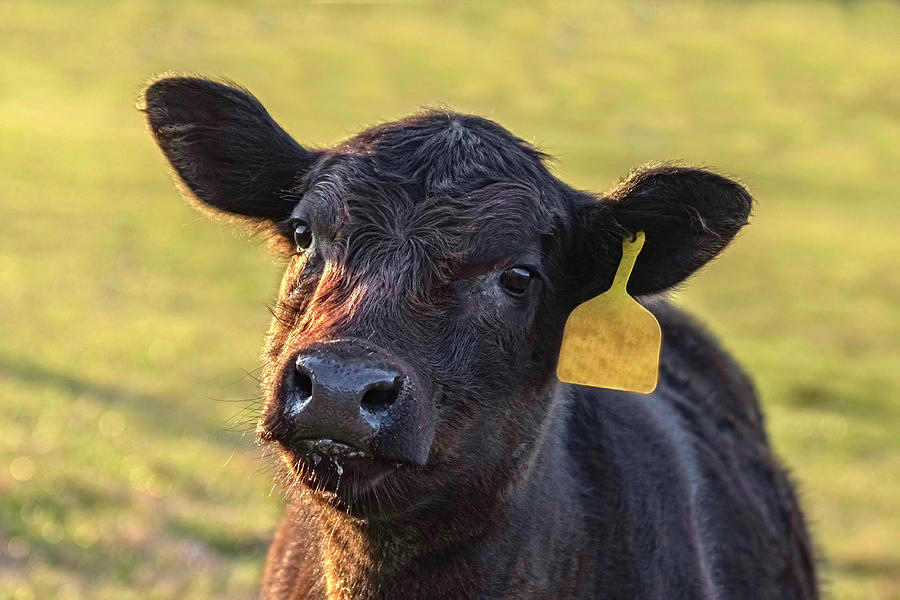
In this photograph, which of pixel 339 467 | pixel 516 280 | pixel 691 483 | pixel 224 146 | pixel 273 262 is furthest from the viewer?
pixel 273 262

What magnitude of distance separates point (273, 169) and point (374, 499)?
169cm

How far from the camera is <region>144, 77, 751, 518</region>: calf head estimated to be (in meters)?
3.91

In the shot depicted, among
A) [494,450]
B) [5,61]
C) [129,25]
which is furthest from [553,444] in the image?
[129,25]

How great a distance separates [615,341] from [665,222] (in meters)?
0.52

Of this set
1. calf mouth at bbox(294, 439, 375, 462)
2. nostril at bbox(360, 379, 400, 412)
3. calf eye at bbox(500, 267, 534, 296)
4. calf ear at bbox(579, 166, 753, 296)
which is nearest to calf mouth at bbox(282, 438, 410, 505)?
calf mouth at bbox(294, 439, 375, 462)

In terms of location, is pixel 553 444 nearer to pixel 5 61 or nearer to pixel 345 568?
pixel 345 568

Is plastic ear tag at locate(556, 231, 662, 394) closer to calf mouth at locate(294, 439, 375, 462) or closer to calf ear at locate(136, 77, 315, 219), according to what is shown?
calf mouth at locate(294, 439, 375, 462)

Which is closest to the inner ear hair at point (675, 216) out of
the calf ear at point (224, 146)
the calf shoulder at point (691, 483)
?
the calf shoulder at point (691, 483)

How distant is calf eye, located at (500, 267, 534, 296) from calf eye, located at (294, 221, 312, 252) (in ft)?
2.57

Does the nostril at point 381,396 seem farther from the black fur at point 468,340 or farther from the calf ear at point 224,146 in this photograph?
the calf ear at point 224,146

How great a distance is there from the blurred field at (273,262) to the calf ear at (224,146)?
0.41 m

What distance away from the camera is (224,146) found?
5270mm

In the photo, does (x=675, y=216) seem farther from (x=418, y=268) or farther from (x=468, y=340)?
(x=418, y=268)

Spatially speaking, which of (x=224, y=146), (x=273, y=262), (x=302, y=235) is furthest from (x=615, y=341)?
(x=273, y=262)
